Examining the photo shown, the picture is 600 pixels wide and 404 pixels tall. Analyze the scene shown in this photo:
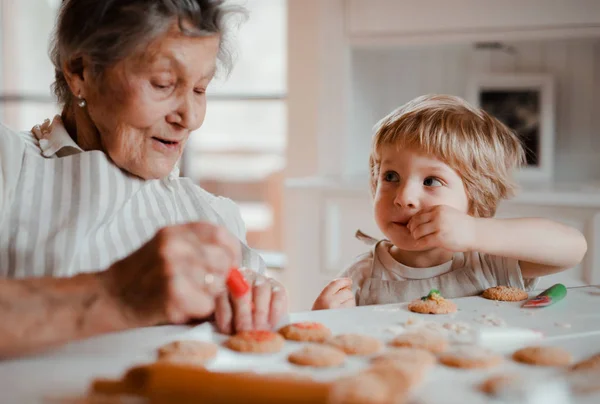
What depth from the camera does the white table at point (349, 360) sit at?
69cm

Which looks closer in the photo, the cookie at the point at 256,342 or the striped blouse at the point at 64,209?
the cookie at the point at 256,342

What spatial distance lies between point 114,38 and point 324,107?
179cm

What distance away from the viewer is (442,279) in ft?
4.51

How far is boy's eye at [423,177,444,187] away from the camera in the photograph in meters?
1.36

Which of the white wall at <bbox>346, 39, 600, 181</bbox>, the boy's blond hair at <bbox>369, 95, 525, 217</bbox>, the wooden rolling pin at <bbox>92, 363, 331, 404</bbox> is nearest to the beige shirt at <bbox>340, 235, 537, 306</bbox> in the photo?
the boy's blond hair at <bbox>369, 95, 525, 217</bbox>

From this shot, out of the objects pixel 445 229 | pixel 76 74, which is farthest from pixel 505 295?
pixel 76 74

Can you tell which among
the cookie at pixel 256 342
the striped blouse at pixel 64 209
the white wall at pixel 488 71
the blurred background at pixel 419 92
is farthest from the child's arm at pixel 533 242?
the white wall at pixel 488 71

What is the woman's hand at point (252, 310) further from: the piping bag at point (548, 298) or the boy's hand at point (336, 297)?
the piping bag at point (548, 298)

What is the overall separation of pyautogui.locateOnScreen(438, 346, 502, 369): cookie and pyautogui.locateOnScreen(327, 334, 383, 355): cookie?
0.08 meters

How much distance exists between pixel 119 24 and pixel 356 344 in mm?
611

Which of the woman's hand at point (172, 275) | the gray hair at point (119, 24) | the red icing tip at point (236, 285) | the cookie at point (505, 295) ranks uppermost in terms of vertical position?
the gray hair at point (119, 24)

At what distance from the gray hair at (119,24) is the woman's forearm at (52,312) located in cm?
44

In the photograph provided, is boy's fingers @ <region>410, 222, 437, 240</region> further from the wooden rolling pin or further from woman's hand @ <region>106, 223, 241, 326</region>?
the wooden rolling pin

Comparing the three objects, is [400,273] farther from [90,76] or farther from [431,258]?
[90,76]
